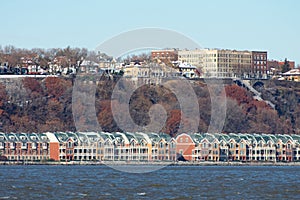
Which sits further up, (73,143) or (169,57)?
(169,57)

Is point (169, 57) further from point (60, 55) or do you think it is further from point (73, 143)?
point (73, 143)

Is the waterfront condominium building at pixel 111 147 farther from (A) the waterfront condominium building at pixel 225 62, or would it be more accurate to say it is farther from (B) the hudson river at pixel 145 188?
(A) the waterfront condominium building at pixel 225 62

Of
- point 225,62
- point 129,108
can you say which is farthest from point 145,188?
point 225,62

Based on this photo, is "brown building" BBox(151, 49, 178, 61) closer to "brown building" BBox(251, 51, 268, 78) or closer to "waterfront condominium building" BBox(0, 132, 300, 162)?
"brown building" BBox(251, 51, 268, 78)

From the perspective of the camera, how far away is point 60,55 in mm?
146750

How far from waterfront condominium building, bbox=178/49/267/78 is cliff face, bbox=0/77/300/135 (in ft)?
72.7

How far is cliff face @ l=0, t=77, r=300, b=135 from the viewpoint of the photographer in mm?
Answer: 111875

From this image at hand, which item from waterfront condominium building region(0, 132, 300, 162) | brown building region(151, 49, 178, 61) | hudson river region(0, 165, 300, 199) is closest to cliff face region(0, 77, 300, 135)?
waterfront condominium building region(0, 132, 300, 162)

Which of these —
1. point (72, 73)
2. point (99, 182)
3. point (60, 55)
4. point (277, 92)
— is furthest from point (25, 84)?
point (99, 182)

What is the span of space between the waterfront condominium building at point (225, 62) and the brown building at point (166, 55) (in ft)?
3.44

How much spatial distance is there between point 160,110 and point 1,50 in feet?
127

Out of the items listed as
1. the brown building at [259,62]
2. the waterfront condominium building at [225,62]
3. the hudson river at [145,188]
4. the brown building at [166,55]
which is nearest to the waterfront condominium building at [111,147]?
the hudson river at [145,188]

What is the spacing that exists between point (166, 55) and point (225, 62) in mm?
8734

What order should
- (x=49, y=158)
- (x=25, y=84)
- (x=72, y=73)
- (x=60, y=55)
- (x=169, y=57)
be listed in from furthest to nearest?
(x=169, y=57) → (x=60, y=55) → (x=72, y=73) → (x=25, y=84) → (x=49, y=158)
